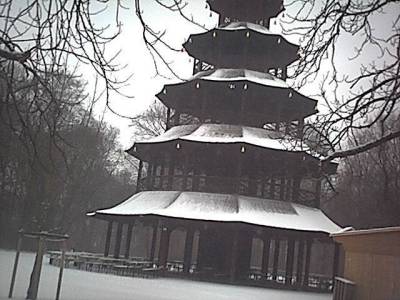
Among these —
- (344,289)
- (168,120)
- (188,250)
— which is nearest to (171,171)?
(168,120)

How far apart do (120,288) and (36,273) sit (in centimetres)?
30

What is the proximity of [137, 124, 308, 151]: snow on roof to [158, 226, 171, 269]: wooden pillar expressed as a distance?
1.05 feet

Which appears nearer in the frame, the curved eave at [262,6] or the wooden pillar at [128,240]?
the wooden pillar at [128,240]

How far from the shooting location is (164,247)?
2.23m

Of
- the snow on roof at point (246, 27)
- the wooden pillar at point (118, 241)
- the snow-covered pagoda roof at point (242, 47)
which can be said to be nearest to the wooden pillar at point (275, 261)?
the wooden pillar at point (118, 241)

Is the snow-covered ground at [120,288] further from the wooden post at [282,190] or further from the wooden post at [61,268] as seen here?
the wooden post at [282,190]

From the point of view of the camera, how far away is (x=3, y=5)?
7.60 feet

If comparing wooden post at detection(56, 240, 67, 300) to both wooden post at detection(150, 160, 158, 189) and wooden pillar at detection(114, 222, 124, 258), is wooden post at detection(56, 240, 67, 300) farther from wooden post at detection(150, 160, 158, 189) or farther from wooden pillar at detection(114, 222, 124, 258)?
wooden post at detection(150, 160, 158, 189)

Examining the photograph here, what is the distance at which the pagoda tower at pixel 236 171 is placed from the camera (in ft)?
7.21

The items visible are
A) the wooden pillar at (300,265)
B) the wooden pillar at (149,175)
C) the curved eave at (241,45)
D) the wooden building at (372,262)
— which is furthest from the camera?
the curved eave at (241,45)

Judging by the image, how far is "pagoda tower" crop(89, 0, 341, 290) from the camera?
7.21 ft

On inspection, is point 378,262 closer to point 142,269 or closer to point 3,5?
point 142,269

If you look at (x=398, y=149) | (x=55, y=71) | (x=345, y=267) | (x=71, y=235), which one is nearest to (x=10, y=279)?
(x=71, y=235)

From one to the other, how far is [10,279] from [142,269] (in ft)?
1.56
